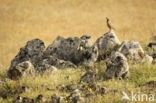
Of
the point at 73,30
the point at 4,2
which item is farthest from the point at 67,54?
the point at 4,2

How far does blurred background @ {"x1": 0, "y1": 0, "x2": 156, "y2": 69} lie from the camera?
56.3 m

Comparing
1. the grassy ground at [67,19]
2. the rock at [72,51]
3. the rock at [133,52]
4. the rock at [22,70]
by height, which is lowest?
the rock at [22,70]

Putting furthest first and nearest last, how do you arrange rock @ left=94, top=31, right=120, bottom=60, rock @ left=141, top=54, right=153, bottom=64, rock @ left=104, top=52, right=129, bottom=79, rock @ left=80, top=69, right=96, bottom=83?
1. rock @ left=94, top=31, right=120, bottom=60
2. rock @ left=141, top=54, right=153, bottom=64
3. rock @ left=104, top=52, right=129, bottom=79
4. rock @ left=80, top=69, right=96, bottom=83

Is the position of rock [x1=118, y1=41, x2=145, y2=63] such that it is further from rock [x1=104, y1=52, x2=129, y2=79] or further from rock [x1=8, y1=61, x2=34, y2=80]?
rock [x1=8, y1=61, x2=34, y2=80]

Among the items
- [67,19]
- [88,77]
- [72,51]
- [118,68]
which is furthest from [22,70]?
[67,19]

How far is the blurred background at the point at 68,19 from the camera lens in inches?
2216

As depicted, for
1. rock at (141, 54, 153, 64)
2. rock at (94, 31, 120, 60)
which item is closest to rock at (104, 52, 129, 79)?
rock at (141, 54, 153, 64)

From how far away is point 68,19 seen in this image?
65.2 metres

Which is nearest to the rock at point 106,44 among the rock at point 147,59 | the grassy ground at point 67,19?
the rock at point 147,59

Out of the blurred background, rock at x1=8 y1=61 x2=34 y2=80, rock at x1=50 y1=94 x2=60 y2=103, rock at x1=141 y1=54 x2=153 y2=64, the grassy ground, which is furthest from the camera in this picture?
the blurred background

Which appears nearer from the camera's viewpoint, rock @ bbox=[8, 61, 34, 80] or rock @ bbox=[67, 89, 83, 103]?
rock @ bbox=[67, 89, 83, 103]

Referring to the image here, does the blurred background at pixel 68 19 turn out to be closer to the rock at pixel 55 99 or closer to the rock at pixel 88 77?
the rock at pixel 88 77

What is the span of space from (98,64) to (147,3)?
4756cm

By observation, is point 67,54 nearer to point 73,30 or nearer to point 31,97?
point 31,97
